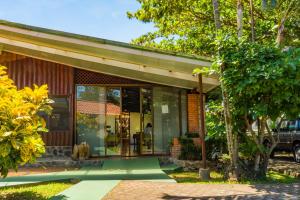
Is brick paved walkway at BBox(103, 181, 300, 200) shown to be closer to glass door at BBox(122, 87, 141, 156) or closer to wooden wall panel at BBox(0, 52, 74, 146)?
glass door at BBox(122, 87, 141, 156)

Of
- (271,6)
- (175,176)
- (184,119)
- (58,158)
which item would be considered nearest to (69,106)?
(58,158)

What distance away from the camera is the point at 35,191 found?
25.2ft

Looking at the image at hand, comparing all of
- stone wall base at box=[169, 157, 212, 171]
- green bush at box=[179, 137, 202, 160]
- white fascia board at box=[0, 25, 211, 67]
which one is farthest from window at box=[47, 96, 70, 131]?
stone wall base at box=[169, 157, 212, 171]

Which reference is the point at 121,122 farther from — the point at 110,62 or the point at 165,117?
the point at 110,62

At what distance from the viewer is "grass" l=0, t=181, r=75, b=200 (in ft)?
22.3

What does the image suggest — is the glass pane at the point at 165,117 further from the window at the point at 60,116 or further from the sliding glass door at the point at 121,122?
the window at the point at 60,116

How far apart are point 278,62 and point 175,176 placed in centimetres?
430

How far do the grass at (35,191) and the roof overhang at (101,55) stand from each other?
12.9ft

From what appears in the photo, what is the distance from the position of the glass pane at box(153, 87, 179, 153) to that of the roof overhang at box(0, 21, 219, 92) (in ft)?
1.73

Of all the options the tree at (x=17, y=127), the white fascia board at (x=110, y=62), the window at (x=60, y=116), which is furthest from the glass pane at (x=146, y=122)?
the tree at (x=17, y=127)

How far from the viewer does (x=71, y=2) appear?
11945 millimetres

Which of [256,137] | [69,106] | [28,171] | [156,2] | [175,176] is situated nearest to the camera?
[256,137]

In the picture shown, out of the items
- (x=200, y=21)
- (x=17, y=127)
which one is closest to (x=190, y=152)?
(x=200, y=21)

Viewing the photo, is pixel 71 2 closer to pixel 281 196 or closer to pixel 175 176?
pixel 175 176
